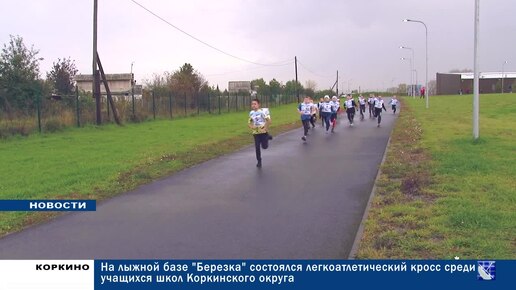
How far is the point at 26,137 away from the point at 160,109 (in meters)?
13.7

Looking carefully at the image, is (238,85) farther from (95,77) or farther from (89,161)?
(89,161)

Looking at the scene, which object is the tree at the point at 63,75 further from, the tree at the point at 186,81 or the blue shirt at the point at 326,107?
the blue shirt at the point at 326,107

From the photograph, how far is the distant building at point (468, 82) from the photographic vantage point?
11500cm

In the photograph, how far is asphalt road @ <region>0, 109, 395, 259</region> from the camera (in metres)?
5.50

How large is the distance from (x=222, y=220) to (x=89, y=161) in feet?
24.1

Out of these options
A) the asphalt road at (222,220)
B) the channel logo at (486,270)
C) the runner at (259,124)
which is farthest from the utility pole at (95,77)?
the channel logo at (486,270)

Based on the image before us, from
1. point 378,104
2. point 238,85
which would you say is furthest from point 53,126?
point 238,85

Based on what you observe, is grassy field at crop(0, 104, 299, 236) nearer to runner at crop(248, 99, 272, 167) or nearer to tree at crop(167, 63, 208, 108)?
runner at crop(248, 99, 272, 167)

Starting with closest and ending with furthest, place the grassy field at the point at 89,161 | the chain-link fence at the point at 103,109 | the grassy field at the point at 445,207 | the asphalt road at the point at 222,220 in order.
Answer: the grassy field at the point at 445,207 → the asphalt road at the point at 222,220 → the grassy field at the point at 89,161 → the chain-link fence at the point at 103,109

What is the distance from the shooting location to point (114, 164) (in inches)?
484

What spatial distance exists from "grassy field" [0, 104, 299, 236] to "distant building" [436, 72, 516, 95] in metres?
106

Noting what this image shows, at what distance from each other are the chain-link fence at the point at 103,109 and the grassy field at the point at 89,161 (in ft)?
3.66

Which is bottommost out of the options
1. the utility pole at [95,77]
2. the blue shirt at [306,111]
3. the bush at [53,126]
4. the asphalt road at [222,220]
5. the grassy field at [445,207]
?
the asphalt road at [222,220]

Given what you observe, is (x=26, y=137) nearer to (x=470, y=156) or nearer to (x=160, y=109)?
(x=160, y=109)
